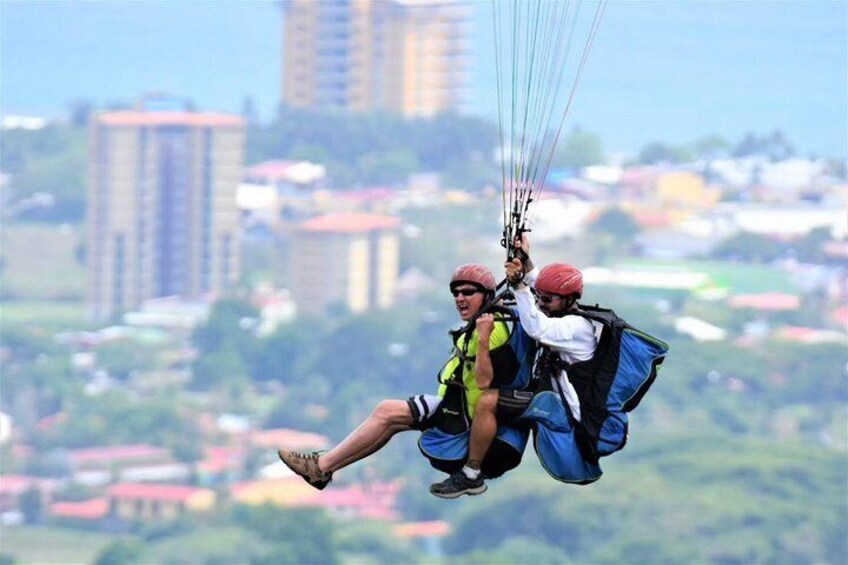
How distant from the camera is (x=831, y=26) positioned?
122 meters

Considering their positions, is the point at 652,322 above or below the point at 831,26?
below

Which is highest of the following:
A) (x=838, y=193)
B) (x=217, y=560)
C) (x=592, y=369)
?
(x=592, y=369)

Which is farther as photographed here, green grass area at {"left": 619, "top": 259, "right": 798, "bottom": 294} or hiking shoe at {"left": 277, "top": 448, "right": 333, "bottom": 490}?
green grass area at {"left": 619, "top": 259, "right": 798, "bottom": 294}

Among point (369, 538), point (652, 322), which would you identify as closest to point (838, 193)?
point (652, 322)

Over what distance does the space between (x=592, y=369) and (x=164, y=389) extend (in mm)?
85883

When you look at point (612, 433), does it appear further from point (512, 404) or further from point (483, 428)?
point (483, 428)

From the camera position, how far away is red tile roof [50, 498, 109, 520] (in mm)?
81188

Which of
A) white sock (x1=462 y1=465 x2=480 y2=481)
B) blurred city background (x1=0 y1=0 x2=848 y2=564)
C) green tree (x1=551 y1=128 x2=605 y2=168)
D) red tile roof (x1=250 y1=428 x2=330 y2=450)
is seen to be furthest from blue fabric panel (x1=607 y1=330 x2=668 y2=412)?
green tree (x1=551 y1=128 x2=605 y2=168)

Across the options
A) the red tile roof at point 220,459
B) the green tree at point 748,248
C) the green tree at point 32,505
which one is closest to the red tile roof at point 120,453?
the red tile roof at point 220,459

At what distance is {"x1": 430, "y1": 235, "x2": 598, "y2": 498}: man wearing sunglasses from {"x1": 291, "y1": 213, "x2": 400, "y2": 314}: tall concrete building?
294 ft

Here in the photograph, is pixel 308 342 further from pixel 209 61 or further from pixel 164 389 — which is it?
pixel 209 61

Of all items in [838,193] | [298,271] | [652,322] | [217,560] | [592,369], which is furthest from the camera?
[838,193]

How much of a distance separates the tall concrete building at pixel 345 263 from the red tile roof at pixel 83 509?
20.5 m

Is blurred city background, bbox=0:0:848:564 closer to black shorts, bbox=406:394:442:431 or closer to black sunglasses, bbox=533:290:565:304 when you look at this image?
black shorts, bbox=406:394:442:431
